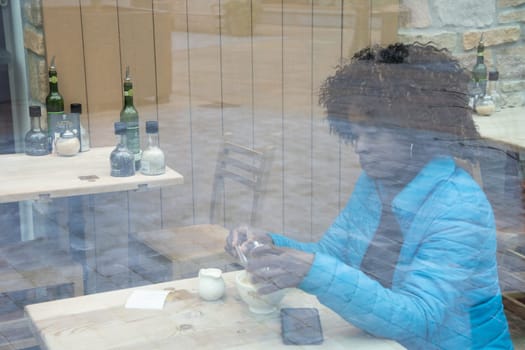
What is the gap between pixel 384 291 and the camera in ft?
2.73

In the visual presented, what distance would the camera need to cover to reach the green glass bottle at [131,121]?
169 cm

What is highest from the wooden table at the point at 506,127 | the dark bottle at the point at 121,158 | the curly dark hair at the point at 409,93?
the curly dark hair at the point at 409,93

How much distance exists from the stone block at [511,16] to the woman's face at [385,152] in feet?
2.05

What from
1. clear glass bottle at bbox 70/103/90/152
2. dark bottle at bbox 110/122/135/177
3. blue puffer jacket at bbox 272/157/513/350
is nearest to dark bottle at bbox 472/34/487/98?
blue puffer jacket at bbox 272/157/513/350

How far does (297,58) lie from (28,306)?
854 millimetres

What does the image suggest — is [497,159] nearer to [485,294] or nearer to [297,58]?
[485,294]

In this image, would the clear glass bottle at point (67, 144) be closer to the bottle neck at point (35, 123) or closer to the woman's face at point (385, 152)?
the bottle neck at point (35, 123)

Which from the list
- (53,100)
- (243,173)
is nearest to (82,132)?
(53,100)

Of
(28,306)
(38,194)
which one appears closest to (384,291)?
(28,306)

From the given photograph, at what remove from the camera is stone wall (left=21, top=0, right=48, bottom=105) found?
6.10 ft

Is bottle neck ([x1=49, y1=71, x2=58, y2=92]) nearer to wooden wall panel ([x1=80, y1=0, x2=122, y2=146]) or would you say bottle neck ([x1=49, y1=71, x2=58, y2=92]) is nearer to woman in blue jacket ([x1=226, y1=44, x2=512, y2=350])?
wooden wall panel ([x1=80, y1=0, x2=122, y2=146])

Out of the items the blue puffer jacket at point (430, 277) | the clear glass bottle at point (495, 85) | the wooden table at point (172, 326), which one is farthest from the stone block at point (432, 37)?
the wooden table at point (172, 326)

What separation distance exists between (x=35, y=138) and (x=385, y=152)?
1121 millimetres

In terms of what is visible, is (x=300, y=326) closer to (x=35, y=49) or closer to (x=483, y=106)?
(x=483, y=106)
